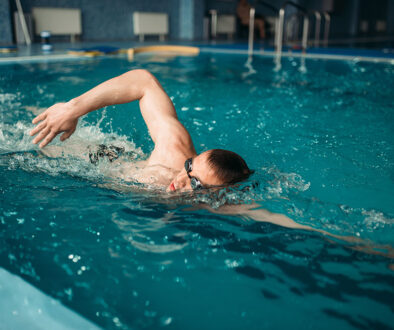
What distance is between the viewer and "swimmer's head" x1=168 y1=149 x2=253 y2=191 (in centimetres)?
192

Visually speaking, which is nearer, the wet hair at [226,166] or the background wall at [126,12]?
the wet hair at [226,166]

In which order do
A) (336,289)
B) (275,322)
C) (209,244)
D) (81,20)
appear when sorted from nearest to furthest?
(275,322), (336,289), (209,244), (81,20)

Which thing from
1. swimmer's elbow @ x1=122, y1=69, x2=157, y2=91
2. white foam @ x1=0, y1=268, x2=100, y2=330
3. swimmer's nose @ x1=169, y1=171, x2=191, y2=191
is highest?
swimmer's elbow @ x1=122, y1=69, x2=157, y2=91

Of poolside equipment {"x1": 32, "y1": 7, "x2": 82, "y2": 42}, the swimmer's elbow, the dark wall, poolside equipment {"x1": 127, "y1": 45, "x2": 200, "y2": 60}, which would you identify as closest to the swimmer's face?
the swimmer's elbow

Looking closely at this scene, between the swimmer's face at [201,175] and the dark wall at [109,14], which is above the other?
the dark wall at [109,14]

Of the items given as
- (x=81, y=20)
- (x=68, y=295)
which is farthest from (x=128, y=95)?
(x=81, y=20)

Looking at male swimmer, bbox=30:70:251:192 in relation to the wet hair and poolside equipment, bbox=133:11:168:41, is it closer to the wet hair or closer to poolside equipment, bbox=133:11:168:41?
the wet hair

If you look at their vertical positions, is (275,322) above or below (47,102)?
below

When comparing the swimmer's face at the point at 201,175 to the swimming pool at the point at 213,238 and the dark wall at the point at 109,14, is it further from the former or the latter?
the dark wall at the point at 109,14

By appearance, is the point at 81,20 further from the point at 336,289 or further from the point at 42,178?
the point at 336,289

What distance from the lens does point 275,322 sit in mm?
1279

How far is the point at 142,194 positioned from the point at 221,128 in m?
2.15

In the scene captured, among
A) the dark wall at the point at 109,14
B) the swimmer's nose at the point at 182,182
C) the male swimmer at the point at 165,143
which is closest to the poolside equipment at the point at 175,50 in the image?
the dark wall at the point at 109,14

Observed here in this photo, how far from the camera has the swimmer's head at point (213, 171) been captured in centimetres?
192
